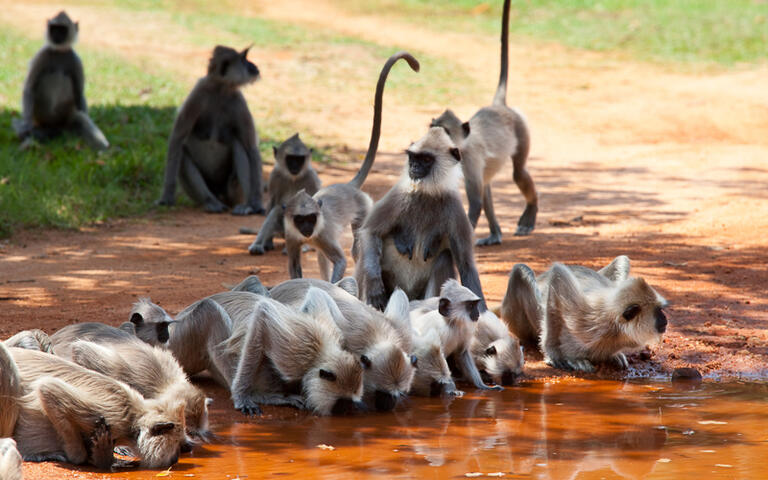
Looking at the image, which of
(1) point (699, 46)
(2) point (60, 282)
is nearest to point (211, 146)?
(2) point (60, 282)

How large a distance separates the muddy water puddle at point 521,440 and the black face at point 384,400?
5 cm

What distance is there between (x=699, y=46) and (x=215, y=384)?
20.4 metres

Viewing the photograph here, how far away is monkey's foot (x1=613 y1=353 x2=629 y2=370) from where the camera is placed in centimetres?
659

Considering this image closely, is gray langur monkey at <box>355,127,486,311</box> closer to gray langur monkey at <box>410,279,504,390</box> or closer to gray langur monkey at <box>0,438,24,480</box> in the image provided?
gray langur monkey at <box>410,279,504,390</box>

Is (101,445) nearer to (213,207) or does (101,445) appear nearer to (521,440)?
(521,440)

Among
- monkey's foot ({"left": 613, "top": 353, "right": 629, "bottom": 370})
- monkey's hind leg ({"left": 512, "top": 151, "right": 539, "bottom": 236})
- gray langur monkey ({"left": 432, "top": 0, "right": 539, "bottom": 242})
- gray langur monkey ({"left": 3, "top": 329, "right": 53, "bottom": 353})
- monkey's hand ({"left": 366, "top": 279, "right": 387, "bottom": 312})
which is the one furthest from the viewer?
monkey's hind leg ({"left": 512, "top": 151, "right": 539, "bottom": 236})

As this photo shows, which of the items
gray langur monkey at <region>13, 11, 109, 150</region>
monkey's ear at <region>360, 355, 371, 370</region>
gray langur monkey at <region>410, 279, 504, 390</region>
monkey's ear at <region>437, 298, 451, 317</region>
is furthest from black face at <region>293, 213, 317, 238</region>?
gray langur monkey at <region>13, 11, 109, 150</region>

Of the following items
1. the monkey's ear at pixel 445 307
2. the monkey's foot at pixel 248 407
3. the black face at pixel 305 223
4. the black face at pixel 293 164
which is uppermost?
the black face at pixel 293 164

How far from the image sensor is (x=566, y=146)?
16.1 metres

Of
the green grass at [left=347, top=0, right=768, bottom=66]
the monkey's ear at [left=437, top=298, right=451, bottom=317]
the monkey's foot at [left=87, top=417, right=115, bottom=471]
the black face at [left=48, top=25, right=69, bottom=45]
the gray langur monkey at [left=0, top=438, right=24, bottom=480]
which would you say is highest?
the green grass at [left=347, top=0, right=768, bottom=66]

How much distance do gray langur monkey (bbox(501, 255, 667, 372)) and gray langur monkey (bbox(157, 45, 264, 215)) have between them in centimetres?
610

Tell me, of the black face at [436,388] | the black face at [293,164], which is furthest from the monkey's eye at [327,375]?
the black face at [293,164]

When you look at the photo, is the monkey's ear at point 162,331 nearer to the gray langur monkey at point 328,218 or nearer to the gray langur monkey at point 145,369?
the gray langur monkey at point 145,369

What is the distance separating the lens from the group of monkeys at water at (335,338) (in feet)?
14.6
